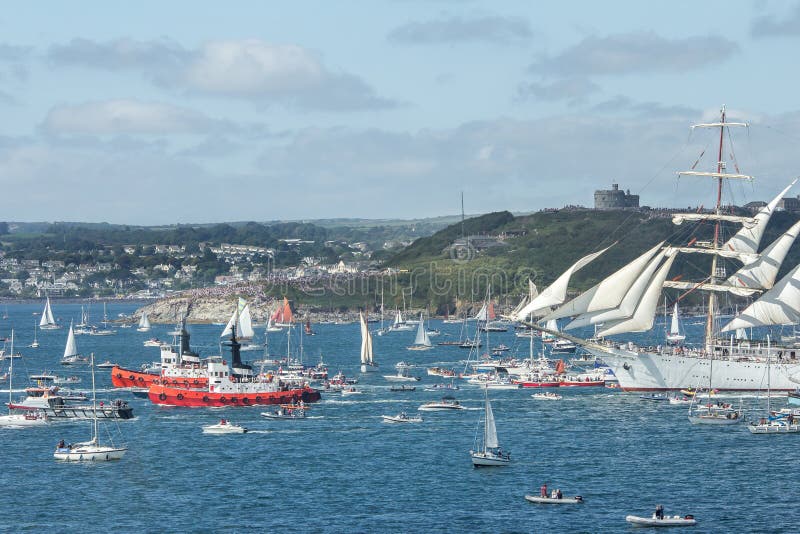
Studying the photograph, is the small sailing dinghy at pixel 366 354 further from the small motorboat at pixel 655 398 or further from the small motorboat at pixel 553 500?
the small motorboat at pixel 553 500

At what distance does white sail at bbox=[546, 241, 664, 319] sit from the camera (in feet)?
417

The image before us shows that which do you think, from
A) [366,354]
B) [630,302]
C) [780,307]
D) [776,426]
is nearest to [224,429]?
[776,426]

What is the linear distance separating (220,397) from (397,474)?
36.9 metres

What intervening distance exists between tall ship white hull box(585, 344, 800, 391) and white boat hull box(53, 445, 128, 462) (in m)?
53.9

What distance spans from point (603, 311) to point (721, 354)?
12117 mm

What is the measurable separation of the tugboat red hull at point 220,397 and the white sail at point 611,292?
27.4 metres

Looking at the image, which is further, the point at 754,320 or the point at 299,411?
the point at 754,320

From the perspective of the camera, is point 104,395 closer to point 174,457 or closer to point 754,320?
point 174,457

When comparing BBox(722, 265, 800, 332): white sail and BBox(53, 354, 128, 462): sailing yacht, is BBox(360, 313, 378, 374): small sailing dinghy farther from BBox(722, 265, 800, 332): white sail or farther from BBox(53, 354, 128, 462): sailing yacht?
BBox(53, 354, 128, 462): sailing yacht

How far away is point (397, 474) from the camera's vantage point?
86.6m

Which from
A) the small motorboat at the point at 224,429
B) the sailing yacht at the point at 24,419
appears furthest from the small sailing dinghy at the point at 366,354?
the sailing yacht at the point at 24,419

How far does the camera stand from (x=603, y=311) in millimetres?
127938

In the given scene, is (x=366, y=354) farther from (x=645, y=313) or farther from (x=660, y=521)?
(x=660, y=521)

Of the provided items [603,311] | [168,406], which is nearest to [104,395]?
[168,406]
